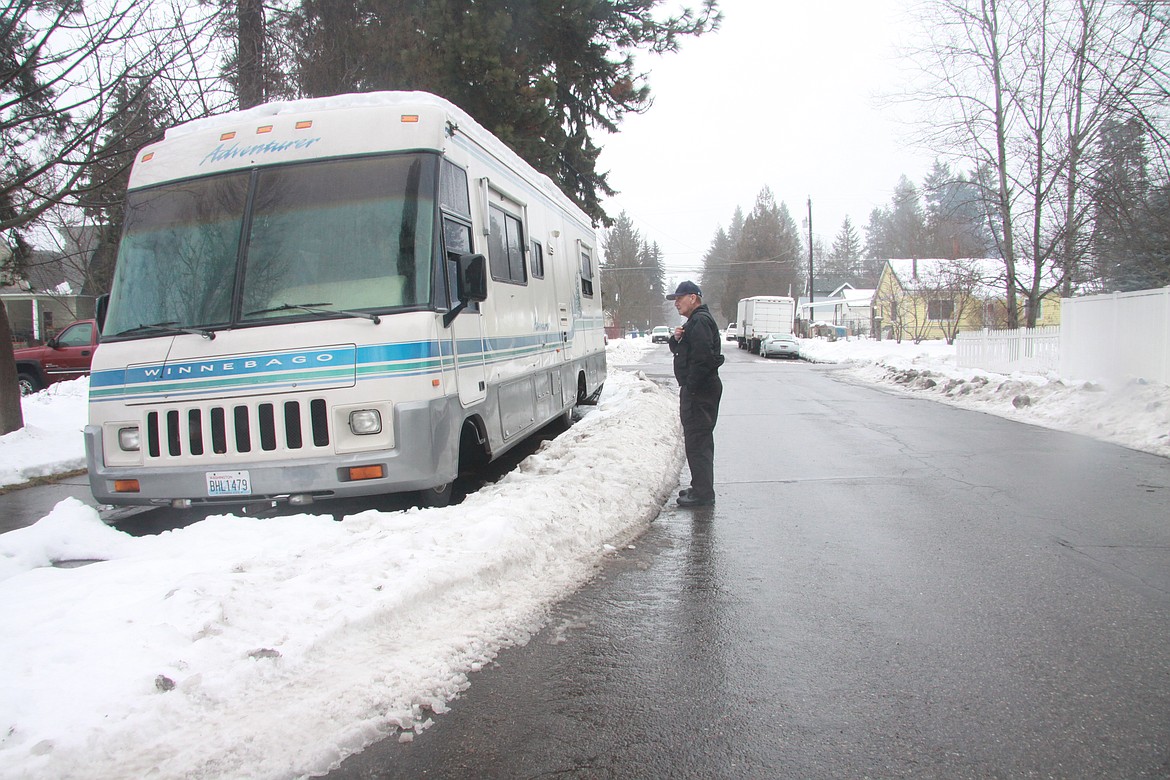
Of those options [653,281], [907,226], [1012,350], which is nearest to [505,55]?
[1012,350]

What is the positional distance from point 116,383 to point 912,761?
577 centimetres

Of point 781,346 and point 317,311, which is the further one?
point 781,346

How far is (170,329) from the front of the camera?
19.1 feet

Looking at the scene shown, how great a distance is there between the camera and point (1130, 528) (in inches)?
237

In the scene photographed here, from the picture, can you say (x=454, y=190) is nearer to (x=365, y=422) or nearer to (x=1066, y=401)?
(x=365, y=422)

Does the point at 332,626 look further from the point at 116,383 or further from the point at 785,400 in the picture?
the point at 785,400

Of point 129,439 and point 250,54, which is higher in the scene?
point 250,54

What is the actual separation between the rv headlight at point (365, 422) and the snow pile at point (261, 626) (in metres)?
0.59

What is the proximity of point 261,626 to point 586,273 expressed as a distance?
1028 centimetres

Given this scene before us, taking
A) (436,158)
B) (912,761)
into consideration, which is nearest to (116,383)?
(436,158)

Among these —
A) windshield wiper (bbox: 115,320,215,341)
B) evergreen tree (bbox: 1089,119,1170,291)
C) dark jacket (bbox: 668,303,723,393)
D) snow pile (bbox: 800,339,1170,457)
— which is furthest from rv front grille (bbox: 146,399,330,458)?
evergreen tree (bbox: 1089,119,1170,291)

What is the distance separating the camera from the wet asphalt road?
291cm

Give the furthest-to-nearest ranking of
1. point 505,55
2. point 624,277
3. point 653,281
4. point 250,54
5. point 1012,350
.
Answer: point 653,281 → point 624,277 → point 1012,350 → point 505,55 → point 250,54

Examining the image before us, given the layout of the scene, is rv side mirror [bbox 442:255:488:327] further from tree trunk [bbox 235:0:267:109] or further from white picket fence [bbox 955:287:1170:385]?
white picket fence [bbox 955:287:1170:385]
